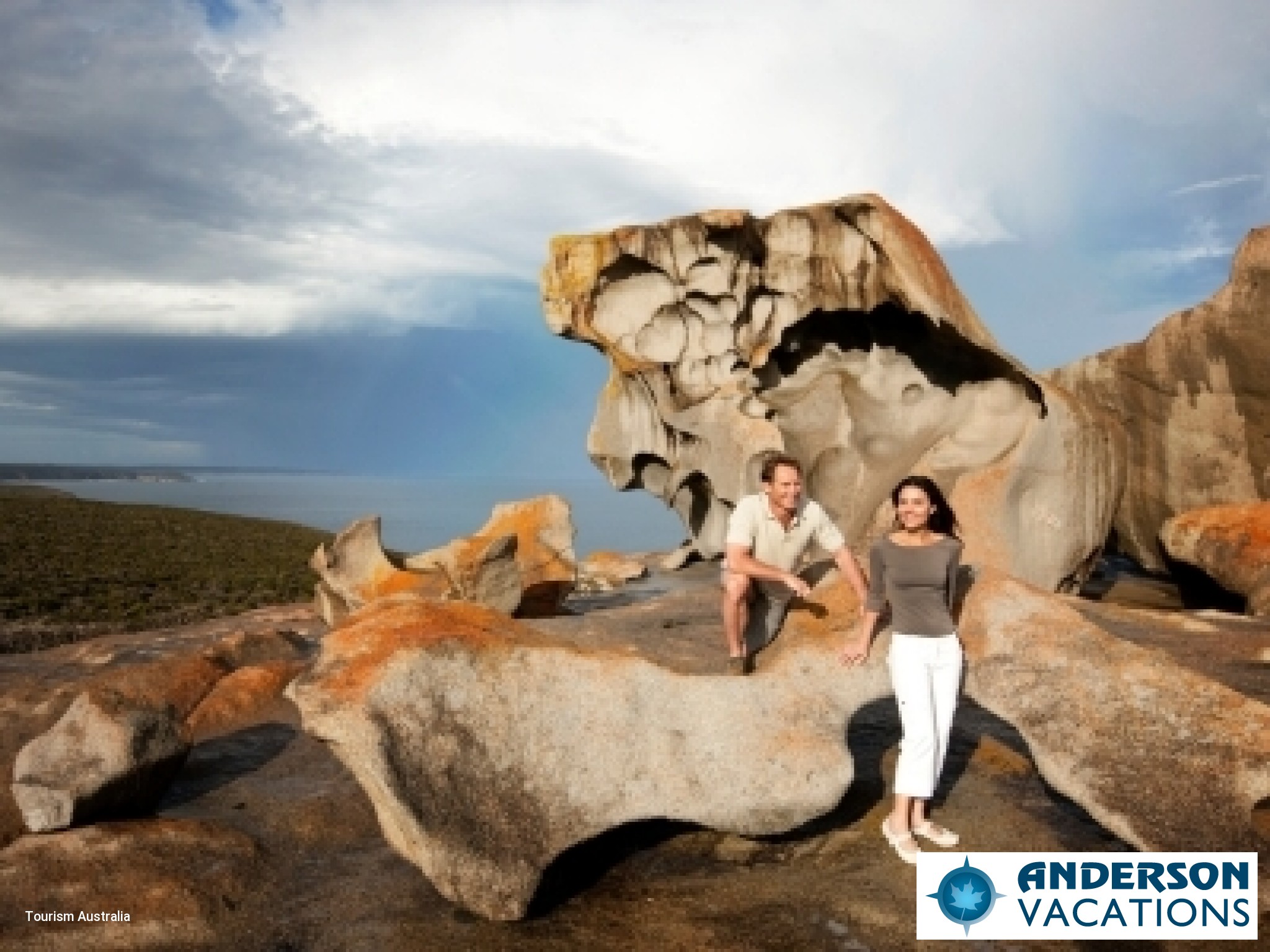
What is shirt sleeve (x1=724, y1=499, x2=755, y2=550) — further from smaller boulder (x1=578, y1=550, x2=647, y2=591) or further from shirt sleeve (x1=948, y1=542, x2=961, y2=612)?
smaller boulder (x1=578, y1=550, x2=647, y2=591)

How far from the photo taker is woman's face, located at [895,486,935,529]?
17.5 feet

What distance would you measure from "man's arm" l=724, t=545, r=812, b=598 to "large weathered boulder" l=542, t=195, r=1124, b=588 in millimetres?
8067

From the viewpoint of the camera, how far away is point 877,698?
5.94m

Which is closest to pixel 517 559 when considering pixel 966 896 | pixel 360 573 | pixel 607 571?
pixel 360 573

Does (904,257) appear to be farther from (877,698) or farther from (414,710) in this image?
(414,710)

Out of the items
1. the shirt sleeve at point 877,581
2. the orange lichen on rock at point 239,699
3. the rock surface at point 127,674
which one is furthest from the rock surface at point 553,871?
the orange lichen on rock at point 239,699

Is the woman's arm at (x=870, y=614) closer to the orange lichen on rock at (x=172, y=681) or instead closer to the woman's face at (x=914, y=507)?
the woman's face at (x=914, y=507)

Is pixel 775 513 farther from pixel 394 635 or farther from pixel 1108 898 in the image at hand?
pixel 1108 898

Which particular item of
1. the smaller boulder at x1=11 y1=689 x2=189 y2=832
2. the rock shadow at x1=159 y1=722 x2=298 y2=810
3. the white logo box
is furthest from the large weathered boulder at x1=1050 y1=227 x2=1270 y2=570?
the smaller boulder at x1=11 y1=689 x2=189 y2=832

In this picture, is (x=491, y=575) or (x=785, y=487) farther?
(x=491, y=575)

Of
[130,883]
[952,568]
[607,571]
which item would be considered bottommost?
[607,571]

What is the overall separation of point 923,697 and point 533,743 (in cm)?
202

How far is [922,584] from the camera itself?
5.30m

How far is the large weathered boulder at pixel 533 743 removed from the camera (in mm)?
5043
